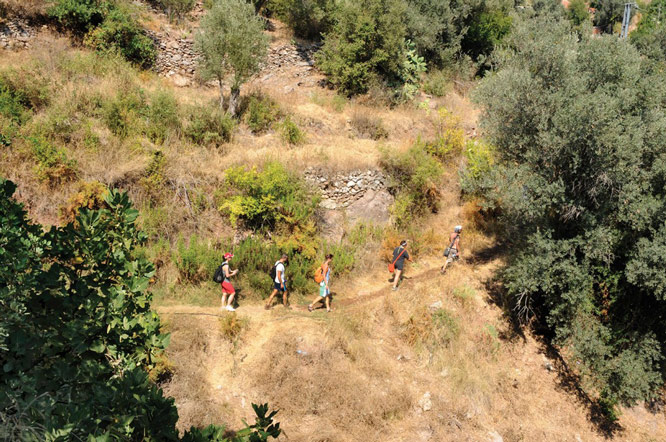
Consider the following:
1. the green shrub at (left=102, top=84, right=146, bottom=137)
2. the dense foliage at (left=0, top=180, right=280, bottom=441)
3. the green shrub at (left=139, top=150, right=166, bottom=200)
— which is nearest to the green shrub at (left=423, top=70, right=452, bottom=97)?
the green shrub at (left=102, top=84, right=146, bottom=137)

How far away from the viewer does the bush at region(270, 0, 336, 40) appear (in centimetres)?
2011

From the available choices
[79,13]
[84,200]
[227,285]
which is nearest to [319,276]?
[227,285]

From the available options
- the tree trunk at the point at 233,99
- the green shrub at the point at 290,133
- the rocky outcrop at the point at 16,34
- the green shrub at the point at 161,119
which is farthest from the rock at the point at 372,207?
the rocky outcrop at the point at 16,34

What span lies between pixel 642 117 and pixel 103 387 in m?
12.1

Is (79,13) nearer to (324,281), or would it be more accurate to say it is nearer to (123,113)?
(123,113)

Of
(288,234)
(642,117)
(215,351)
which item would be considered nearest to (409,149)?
(288,234)

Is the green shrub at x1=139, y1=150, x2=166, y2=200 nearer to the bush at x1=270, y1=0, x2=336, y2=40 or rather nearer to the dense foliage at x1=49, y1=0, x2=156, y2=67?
the dense foliage at x1=49, y1=0, x2=156, y2=67

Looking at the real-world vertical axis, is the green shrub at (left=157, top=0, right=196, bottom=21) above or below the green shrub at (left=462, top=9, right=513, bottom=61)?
below

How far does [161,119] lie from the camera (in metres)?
13.4

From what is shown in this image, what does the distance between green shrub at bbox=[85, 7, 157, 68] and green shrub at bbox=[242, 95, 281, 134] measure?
463 centimetres

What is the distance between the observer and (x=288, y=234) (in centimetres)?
1216

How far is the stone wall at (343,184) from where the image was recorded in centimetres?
1355

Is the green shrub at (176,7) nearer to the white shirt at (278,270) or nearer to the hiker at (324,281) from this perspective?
the white shirt at (278,270)

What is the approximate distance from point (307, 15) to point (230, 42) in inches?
297
